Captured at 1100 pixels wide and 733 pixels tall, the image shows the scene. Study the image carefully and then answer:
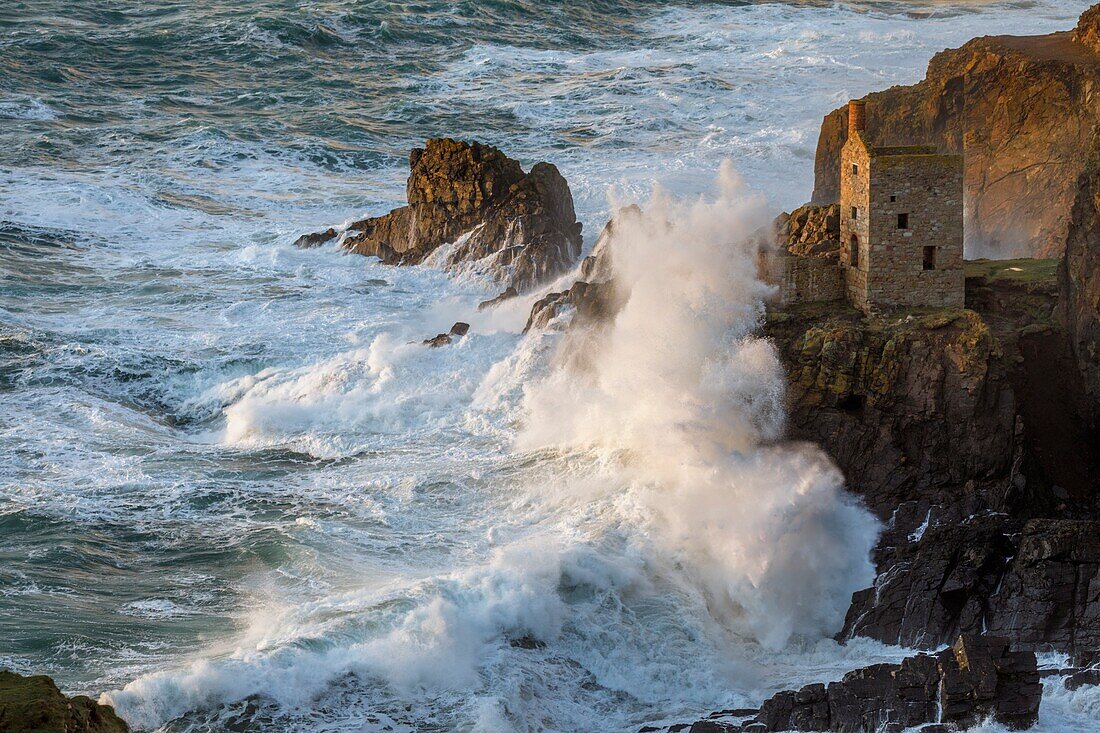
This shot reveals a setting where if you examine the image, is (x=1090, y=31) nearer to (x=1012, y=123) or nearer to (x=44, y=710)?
(x=1012, y=123)

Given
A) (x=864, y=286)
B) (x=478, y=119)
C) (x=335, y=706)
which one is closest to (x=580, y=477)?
(x=864, y=286)

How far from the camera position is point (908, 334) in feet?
87.5

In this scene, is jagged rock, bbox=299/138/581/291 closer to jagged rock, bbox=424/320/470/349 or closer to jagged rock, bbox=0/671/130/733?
jagged rock, bbox=424/320/470/349

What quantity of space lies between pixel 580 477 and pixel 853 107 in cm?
790

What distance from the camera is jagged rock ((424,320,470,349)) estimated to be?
34906 mm

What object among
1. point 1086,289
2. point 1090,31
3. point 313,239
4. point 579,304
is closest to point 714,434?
point 579,304

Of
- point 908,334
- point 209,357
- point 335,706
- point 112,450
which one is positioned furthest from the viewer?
point 209,357

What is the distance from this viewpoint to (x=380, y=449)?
31.2 m

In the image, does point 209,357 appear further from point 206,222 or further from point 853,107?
point 853,107

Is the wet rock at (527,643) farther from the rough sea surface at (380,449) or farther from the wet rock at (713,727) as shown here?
the wet rock at (713,727)

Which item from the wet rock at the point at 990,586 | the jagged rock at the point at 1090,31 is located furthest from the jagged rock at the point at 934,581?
the jagged rock at the point at 1090,31

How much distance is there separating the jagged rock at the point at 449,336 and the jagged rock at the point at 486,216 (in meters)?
3.48

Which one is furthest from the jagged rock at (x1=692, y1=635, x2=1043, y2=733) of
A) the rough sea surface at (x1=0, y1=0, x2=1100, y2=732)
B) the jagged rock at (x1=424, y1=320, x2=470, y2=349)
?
the jagged rock at (x1=424, y1=320, x2=470, y2=349)

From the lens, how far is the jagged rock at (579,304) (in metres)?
31.6
